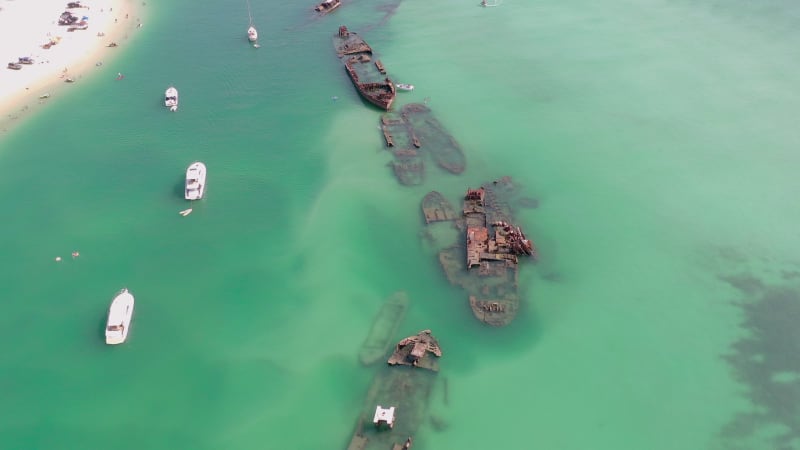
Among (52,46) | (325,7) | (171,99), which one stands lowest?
(171,99)

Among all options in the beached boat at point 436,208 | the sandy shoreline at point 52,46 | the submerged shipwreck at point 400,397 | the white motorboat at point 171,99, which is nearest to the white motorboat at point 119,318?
the submerged shipwreck at point 400,397

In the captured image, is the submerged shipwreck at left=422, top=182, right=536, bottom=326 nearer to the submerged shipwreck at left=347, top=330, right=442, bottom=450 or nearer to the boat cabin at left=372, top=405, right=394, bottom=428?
the submerged shipwreck at left=347, top=330, right=442, bottom=450

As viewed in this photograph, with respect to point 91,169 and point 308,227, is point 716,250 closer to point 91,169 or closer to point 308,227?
point 308,227

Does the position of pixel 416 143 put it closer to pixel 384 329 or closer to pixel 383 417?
pixel 384 329

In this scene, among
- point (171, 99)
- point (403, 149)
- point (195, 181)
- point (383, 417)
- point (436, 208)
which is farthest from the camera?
point (171, 99)

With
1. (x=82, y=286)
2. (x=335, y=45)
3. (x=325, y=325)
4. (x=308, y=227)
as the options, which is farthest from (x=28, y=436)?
(x=335, y=45)

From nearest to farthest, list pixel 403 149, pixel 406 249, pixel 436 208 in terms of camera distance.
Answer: pixel 406 249 → pixel 436 208 → pixel 403 149

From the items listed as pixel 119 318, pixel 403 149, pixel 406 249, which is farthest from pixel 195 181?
pixel 406 249
